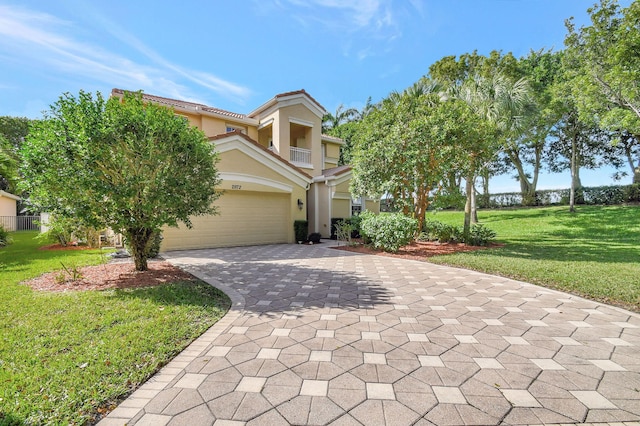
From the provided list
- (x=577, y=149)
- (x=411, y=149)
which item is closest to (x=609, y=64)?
(x=411, y=149)

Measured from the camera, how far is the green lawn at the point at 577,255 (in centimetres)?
583

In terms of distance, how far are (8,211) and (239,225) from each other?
83.5 feet

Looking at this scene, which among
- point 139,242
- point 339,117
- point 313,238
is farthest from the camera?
point 339,117

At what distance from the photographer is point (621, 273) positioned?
6797 mm

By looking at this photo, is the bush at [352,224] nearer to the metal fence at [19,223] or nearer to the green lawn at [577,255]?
the green lawn at [577,255]

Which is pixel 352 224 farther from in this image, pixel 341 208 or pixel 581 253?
pixel 581 253

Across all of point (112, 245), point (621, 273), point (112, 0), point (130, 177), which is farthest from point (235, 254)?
point (621, 273)

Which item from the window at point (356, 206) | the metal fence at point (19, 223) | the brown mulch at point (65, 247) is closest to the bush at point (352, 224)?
the window at point (356, 206)

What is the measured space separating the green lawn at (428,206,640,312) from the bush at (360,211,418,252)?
59.6 inches

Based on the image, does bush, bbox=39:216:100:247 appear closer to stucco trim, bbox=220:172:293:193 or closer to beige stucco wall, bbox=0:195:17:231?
stucco trim, bbox=220:172:293:193

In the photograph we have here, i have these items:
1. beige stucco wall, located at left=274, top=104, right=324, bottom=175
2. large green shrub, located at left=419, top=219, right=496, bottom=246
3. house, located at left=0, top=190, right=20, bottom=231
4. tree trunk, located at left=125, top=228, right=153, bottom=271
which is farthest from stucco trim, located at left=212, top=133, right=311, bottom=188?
house, located at left=0, top=190, right=20, bottom=231

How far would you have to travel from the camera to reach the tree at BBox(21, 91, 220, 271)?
514 centimetres

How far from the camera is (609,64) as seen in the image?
35.4 feet

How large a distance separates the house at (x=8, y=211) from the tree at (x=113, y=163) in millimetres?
25568
